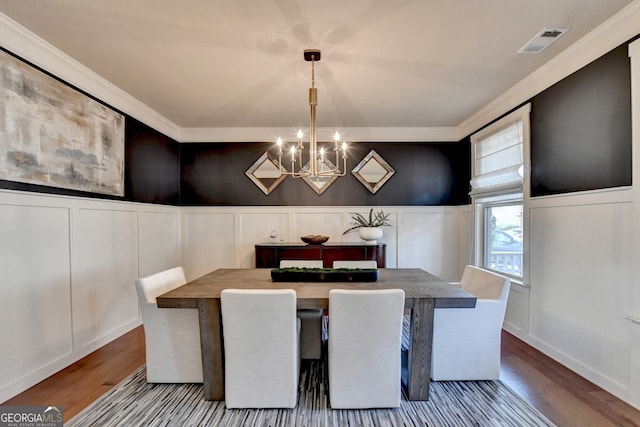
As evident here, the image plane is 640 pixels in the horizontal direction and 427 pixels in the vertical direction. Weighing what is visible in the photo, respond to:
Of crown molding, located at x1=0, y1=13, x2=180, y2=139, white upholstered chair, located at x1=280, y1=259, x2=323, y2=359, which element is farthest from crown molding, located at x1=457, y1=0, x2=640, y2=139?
crown molding, located at x1=0, y1=13, x2=180, y2=139

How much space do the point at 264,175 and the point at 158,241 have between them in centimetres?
171

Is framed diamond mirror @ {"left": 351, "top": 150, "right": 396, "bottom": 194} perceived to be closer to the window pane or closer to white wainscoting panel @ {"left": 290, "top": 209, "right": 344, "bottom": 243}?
white wainscoting panel @ {"left": 290, "top": 209, "right": 344, "bottom": 243}

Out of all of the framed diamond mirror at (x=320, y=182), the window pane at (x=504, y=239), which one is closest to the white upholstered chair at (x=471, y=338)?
the window pane at (x=504, y=239)

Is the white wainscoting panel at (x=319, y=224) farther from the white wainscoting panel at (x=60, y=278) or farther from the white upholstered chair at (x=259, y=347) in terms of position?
the white upholstered chair at (x=259, y=347)

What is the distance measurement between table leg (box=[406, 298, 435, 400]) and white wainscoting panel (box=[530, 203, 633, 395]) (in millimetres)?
1300

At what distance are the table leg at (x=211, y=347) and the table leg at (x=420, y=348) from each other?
1.29 meters

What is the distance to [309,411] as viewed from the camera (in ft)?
6.43

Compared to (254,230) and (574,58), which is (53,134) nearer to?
(254,230)

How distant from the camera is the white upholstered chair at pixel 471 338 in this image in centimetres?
221

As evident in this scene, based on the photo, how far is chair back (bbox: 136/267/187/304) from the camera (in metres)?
2.16

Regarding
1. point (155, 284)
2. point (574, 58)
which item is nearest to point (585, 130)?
point (574, 58)

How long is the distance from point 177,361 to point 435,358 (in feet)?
6.35

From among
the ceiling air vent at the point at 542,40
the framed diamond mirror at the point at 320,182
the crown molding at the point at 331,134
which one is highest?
the ceiling air vent at the point at 542,40

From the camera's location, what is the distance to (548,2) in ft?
6.13
